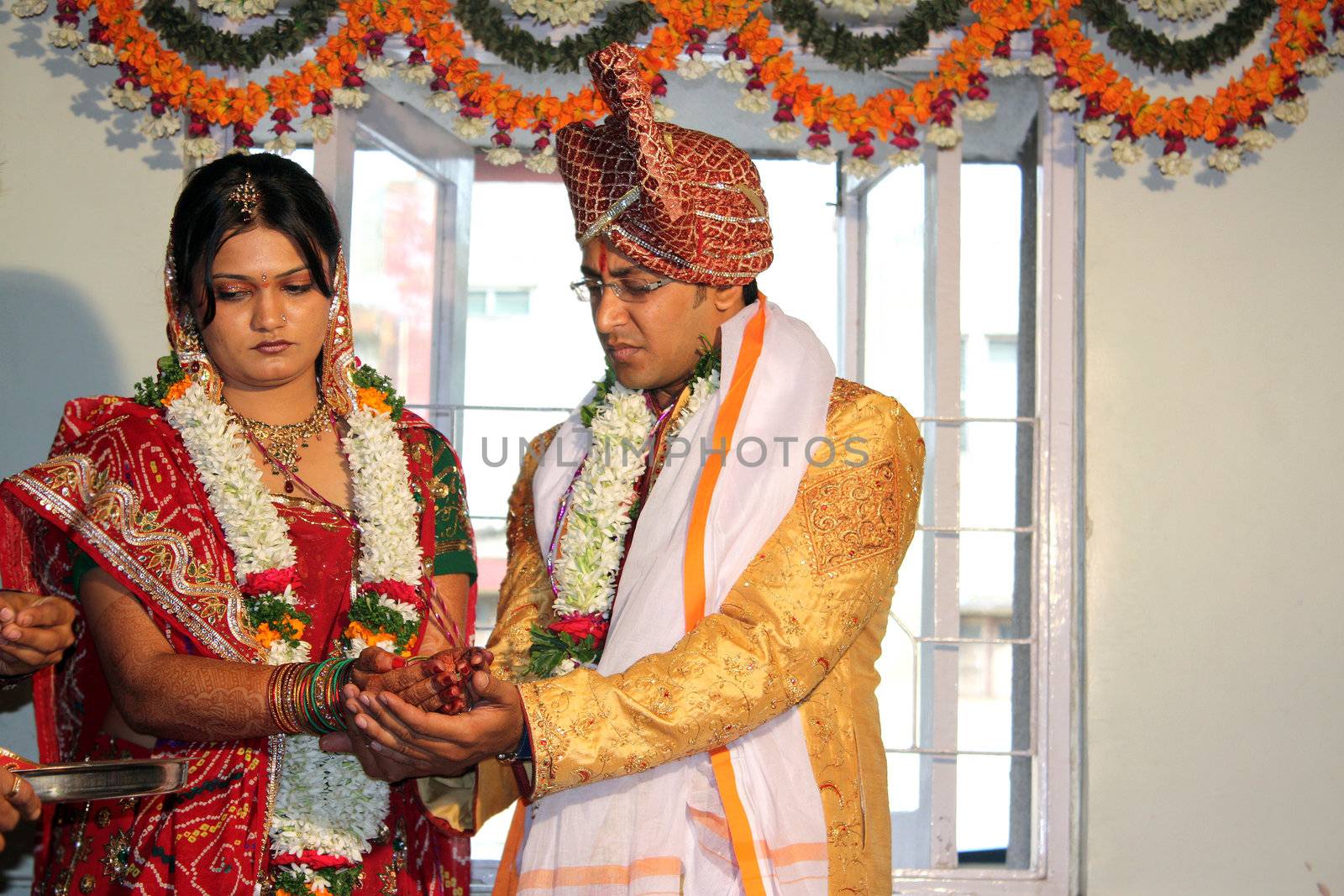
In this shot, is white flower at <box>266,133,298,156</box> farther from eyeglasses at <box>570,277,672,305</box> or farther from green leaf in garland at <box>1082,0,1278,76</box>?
green leaf in garland at <box>1082,0,1278,76</box>

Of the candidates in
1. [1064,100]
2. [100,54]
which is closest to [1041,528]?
[1064,100]

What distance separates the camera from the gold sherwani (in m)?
1.98

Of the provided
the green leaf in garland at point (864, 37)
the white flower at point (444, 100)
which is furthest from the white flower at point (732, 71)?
the white flower at point (444, 100)

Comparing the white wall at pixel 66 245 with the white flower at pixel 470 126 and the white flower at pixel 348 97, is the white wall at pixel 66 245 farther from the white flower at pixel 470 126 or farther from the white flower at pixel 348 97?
the white flower at pixel 470 126

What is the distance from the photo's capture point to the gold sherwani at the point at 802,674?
1.98m

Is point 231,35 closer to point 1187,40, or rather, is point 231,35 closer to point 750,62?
point 750,62

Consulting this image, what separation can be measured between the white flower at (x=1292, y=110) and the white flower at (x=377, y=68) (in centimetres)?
258

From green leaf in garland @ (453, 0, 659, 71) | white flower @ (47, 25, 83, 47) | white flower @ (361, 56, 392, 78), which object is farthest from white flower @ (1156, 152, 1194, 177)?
white flower @ (47, 25, 83, 47)

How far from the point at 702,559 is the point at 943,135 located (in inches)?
86.1

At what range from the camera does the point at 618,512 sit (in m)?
2.39

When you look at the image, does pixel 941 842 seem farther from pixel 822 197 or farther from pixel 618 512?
pixel 822 197

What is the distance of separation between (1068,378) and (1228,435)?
1.57 ft

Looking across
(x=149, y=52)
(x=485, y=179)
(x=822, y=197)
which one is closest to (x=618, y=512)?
(x=149, y=52)

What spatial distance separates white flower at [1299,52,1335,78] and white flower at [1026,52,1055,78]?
0.71 metres
